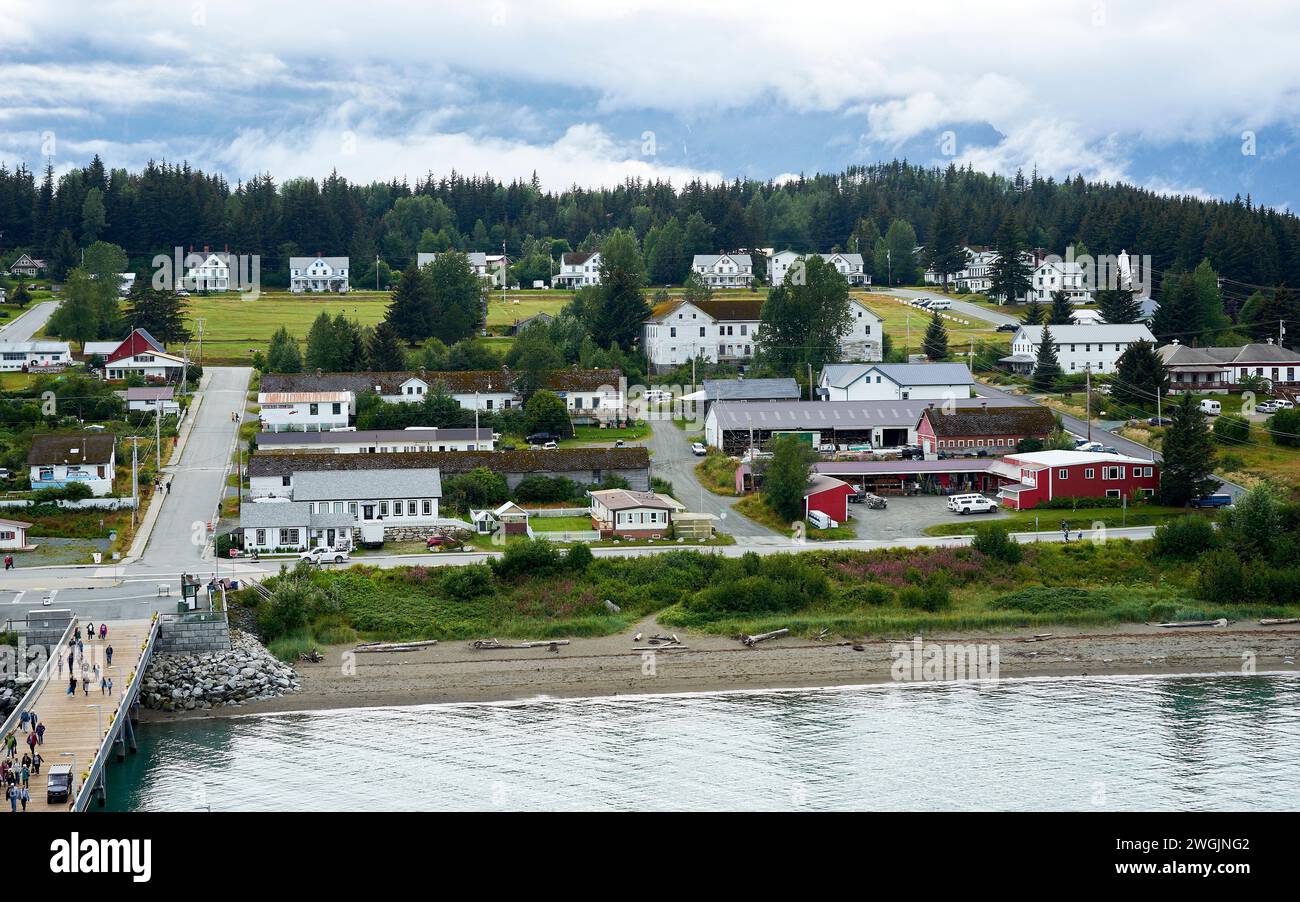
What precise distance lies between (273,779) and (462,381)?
1231 inches

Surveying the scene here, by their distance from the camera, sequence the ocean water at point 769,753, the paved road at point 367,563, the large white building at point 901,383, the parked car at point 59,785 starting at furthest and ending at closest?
the large white building at point 901,383 → the paved road at point 367,563 → the ocean water at point 769,753 → the parked car at point 59,785

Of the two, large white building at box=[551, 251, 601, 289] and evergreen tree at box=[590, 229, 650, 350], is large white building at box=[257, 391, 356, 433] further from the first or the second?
large white building at box=[551, 251, 601, 289]

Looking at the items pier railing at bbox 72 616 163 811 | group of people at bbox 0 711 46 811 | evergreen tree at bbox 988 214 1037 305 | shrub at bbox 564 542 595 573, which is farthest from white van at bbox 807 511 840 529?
evergreen tree at bbox 988 214 1037 305

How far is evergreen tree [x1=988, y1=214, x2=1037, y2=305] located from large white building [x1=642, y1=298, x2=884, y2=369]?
20.7m

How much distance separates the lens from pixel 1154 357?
54.2m

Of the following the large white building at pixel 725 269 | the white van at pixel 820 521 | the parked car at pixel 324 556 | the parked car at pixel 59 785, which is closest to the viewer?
the parked car at pixel 59 785

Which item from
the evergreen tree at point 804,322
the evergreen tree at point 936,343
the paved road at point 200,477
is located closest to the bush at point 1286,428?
the evergreen tree at point 804,322

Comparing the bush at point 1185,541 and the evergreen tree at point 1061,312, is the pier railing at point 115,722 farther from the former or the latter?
the evergreen tree at point 1061,312

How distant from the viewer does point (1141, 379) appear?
53.8 metres

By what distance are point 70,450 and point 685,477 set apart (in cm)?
1785

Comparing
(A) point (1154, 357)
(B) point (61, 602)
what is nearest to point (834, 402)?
(A) point (1154, 357)

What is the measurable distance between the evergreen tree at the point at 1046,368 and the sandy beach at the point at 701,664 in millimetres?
26351

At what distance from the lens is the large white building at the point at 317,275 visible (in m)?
87.3

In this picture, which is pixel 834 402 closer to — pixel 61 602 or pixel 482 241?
pixel 61 602
